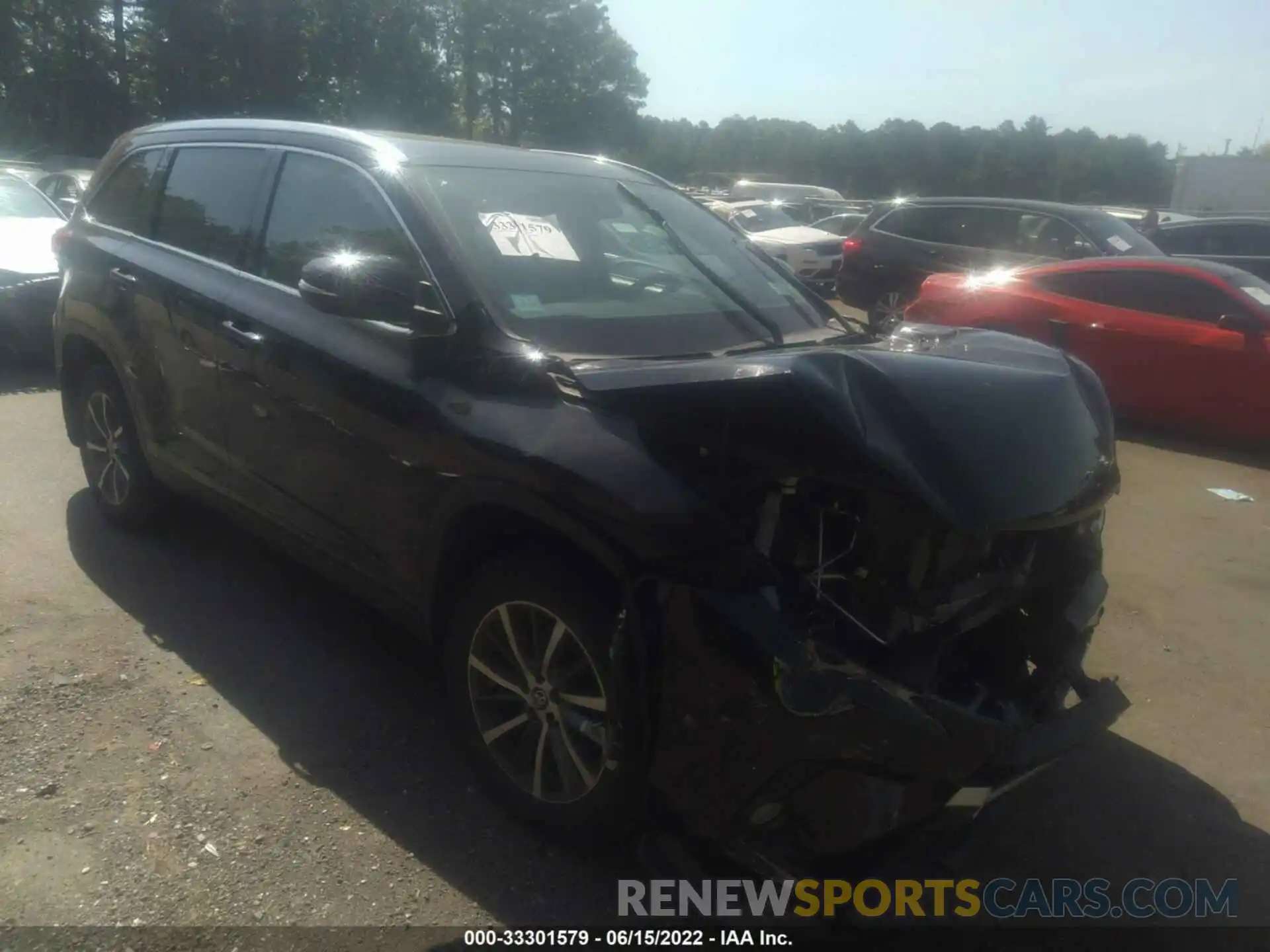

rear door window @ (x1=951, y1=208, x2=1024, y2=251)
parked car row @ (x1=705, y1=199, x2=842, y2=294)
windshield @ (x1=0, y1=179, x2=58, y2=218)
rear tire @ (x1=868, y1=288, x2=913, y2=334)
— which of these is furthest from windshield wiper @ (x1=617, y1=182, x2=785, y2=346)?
parked car row @ (x1=705, y1=199, x2=842, y2=294)

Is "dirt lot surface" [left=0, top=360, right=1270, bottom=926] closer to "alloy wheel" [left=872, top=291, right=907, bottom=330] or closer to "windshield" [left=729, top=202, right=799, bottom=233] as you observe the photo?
"alloy wheel" [left=872, top=291, right=907, bottom=330]

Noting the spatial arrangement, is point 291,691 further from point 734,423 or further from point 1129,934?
point 1129,934

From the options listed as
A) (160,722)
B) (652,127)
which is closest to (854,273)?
(160,722)

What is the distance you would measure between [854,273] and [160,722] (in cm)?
1043

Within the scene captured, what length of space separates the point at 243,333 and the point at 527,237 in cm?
115

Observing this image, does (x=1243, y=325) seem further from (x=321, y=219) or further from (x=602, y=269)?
(x=321, y=219)

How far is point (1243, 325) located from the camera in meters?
7.72

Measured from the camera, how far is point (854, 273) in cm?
1259

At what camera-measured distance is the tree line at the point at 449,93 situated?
122ft

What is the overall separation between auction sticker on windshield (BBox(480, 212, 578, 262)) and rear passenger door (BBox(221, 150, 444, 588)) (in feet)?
0.95

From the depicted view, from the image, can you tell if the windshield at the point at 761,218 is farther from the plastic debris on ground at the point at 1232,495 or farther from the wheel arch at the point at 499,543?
the wheel arch at the point at 499,543

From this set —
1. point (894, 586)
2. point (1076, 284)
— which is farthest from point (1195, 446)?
point (894, 586)

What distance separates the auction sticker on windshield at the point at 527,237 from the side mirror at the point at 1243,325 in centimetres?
608

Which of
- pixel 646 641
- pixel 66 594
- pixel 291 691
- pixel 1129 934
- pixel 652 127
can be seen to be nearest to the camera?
pixel 646 641
